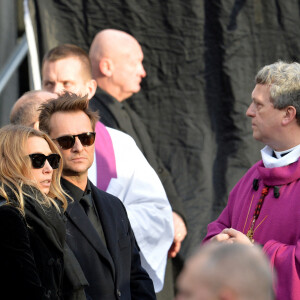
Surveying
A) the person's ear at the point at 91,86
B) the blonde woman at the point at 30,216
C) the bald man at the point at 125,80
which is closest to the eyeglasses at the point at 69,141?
the blonde woman at the point at 30,216

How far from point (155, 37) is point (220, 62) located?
1.62ft

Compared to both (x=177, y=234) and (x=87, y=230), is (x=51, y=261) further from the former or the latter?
(x=177, y=234)

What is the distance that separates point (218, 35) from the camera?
5.68m

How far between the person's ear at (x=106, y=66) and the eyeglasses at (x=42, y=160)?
84.8 inches

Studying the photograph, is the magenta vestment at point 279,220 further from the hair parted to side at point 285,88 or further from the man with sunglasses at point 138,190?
the man with sunglasses at point 138,190

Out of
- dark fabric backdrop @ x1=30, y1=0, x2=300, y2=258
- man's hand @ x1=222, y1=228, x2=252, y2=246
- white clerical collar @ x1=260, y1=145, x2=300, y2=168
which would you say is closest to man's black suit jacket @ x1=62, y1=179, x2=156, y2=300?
man's hand @ x1=222, y1=228, x2=252, y2=246

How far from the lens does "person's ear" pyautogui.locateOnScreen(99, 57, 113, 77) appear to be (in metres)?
5.33

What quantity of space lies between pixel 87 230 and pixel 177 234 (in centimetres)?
186

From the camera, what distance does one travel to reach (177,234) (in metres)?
5.14

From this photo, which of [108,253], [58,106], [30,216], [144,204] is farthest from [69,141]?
[144,204]

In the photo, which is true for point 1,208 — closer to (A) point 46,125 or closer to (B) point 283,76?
(A) point 46,125

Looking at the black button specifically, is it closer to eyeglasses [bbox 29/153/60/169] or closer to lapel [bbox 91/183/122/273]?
eyeglasses [bbox 29/153/60/169]

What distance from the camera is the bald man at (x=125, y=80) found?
5.24 m

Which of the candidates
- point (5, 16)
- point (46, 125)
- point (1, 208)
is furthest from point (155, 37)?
point (1, 208)
